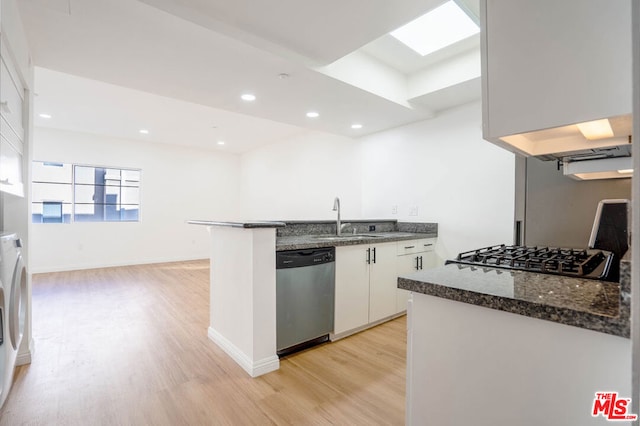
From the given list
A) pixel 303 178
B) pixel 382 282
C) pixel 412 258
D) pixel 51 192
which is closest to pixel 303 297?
pixel 382 282

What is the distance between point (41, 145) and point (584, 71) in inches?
298

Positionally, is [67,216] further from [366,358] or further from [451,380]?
[451,380]

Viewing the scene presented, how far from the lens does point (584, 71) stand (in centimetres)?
77

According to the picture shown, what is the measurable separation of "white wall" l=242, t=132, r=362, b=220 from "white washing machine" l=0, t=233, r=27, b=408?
3.72 meters

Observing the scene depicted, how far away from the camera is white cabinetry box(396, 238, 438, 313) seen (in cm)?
310

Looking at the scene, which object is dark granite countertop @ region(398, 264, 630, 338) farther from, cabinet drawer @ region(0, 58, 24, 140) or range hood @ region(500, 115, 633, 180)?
cabinet drawer @ region(0, 58, 24, 140)

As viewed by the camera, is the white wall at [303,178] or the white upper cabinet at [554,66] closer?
the white upper cabinet at [554,66]

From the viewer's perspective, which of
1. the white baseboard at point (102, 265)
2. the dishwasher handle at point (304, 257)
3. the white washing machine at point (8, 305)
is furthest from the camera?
the white baseboard at point (102, 265)

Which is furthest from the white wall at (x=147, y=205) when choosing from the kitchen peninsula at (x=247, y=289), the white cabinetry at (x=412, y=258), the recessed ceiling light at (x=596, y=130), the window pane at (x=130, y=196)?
the recessed ceiling light at (x=596, y=130)

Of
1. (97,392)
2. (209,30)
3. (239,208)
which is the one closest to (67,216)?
(239,208)

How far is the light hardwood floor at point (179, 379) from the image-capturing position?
1661 millimetres

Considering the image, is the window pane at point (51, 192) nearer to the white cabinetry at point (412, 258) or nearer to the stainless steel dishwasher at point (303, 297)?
the stainless steel dishwasher at point (303, 297)

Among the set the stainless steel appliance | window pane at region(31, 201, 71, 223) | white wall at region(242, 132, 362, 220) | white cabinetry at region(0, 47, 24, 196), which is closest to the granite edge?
the stainless steel appliance

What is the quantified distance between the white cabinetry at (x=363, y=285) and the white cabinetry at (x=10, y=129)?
84.8 inches
